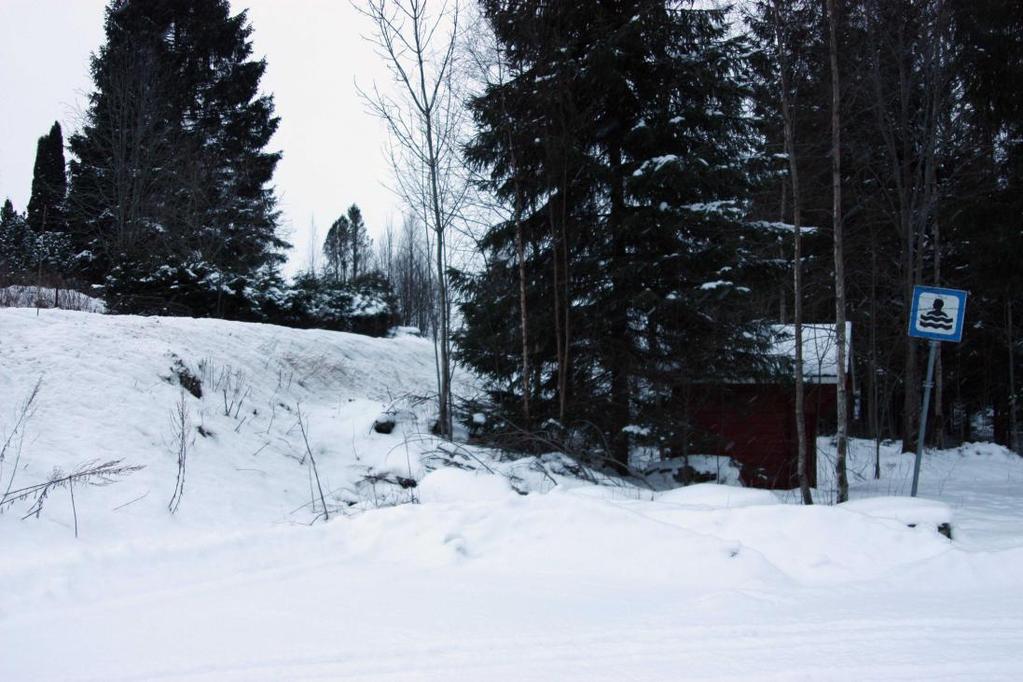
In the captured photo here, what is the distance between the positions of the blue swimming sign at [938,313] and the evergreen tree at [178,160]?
14.2 m

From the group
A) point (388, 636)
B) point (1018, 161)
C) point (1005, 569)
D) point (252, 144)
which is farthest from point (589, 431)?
point (252, 144)

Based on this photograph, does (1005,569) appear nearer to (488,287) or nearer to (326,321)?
(488,287)

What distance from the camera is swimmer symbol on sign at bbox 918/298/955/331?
8203 mm

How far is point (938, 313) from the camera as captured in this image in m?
8.27

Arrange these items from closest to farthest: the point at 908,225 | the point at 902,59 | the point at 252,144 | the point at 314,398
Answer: the point at 314,398 < the point at 902,59 < the point at 908,225 < the point at 252,144

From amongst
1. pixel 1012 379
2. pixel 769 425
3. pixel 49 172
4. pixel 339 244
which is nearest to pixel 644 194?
pixel 769 425

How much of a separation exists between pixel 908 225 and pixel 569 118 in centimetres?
1180

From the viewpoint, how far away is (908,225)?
18000mm

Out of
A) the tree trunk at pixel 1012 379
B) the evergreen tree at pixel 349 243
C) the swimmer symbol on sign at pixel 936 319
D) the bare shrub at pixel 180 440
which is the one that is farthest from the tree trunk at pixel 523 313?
the evergreen tree at pixel 349 243

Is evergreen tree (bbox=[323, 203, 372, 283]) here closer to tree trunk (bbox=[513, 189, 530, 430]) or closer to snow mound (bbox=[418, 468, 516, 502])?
tree trunk (bbox=[513, 189, 530, 430])

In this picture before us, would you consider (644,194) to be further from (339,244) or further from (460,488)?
(339,244)

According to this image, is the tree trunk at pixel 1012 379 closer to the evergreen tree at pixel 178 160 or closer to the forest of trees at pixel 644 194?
the forest of trees at pixel 644 194

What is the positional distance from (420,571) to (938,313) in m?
A: 7.07

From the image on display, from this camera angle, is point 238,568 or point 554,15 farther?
point 554,15
